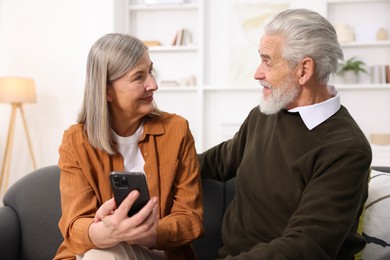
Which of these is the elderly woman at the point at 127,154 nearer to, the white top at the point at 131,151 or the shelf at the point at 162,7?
the white top at the point at 131,151

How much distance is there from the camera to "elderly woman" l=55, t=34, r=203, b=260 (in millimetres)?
1582

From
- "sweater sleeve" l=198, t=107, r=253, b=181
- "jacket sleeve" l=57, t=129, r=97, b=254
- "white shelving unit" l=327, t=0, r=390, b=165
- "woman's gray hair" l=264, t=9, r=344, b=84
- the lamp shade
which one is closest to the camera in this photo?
"jacket sleeve" l=57, t=129, r=97, b=254

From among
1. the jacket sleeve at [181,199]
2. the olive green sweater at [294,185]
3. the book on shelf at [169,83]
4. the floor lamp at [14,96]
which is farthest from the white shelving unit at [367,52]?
the jacket sleeve at [181,199]

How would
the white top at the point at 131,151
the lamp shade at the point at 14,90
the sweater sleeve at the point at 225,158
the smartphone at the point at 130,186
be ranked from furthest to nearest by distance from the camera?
the lamp shade at the point at 14,90 → the sweater sleeve at the point at 225,158 → the white top at the point at 131,151 → the smartphone at the point at 130,186

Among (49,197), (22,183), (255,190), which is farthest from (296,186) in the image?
(22,183)

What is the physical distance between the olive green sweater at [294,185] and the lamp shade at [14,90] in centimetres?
309

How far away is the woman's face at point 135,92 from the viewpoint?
1.66 m

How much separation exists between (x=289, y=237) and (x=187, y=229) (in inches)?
15.3

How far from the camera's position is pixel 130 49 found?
1.64 m

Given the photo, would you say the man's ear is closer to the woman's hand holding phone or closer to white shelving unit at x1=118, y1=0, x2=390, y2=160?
the woman's hand holding phone

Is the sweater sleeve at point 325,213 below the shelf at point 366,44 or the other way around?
below

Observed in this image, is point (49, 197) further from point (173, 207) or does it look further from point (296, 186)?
point (296, 186)

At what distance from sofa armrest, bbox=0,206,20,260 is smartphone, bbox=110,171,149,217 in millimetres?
800

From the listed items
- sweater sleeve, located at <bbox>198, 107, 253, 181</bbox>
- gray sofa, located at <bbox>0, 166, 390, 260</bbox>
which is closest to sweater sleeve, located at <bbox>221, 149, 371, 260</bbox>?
sweater sleeve, located at <bbox>198, 107, 253, 181</bbox>
